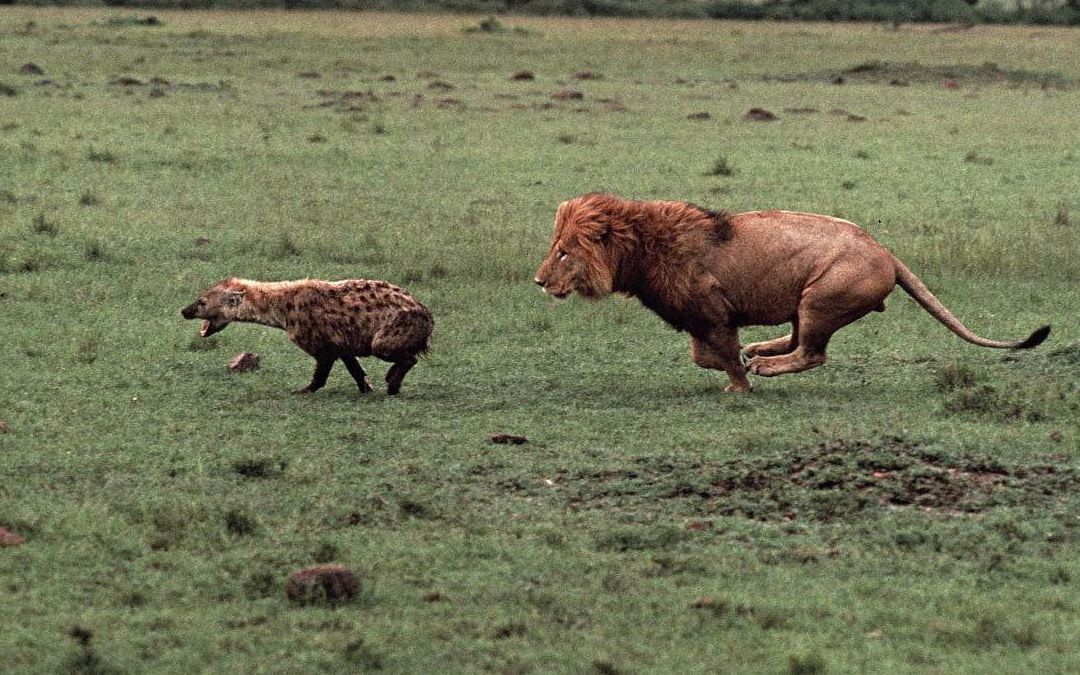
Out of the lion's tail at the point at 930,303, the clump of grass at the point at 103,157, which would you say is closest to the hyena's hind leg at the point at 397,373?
the lion's tail at the point at 930,303

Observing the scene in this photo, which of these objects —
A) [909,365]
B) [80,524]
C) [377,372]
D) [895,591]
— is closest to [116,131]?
[377,372]

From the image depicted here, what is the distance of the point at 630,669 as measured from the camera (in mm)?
5570

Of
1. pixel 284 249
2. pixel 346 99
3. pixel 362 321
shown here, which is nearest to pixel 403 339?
pixel 362 321

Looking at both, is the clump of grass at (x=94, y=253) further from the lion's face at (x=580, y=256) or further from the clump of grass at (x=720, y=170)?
the clump of grass at (x=720, y=170)

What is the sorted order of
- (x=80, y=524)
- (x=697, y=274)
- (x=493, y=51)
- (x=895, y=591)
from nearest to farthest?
(x=895, y=591), (x=80, y=524), (x=697, y=274), (x=493, y=51)

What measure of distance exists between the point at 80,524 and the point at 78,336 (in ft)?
14.6

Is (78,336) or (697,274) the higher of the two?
(697,274)

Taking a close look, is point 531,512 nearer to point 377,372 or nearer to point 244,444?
point 244,444

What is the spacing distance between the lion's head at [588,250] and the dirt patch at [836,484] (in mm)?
1870

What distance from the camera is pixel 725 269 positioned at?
31.7 feet

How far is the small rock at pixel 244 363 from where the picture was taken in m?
10.3

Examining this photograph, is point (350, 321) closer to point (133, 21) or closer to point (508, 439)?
point (508, 439)

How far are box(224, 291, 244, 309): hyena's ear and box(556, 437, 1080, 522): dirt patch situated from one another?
2.83m

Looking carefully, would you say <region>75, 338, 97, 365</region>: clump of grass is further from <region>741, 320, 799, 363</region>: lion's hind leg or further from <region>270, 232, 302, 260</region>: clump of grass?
<region>741, 320, 799, 363</region>: lion's hind leg
